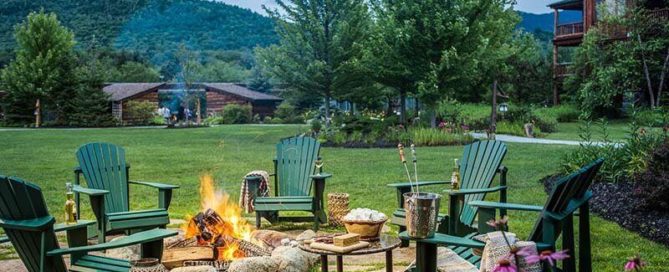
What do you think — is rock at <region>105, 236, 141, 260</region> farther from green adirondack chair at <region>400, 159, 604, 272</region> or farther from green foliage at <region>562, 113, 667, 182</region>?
green foliage at <region>562, 113, 667, 182</region>

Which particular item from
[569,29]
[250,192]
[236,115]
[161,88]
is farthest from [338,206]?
[161,88]

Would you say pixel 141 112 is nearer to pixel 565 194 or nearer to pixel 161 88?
pixel 161 88

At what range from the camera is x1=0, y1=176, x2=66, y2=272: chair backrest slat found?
321cm

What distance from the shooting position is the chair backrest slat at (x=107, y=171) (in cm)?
549

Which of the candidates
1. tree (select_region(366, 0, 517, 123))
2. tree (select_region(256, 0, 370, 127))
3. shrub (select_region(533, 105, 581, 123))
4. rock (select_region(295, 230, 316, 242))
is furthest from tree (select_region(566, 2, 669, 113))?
rock (select_region(295, 230, 316, 242))

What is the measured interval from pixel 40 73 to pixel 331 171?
26.5 meters

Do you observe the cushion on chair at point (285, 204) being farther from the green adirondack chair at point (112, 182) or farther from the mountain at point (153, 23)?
the mountain at point (153, 23)

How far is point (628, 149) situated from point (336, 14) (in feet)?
44.0

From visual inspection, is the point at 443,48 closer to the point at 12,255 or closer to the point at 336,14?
the point at 336,14

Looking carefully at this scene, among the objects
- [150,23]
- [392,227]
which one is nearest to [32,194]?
[392,227]

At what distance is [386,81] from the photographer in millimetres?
19797

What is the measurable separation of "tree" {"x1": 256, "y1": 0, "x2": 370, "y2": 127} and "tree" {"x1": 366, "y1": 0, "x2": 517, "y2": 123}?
1.12m

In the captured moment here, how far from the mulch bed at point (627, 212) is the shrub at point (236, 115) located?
31018 mm

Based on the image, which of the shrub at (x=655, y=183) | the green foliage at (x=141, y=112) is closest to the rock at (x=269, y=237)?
the shrub at (x=655, y=183)
